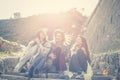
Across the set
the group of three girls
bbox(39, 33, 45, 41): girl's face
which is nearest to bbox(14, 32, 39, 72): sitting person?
bbox(39, 33, 45, 41): girl's face

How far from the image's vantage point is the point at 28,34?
31.7 m

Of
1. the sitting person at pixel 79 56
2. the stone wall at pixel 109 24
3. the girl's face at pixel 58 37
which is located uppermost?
the stone wall at pixel 109 24

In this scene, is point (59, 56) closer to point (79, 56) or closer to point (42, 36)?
point (79, 56)

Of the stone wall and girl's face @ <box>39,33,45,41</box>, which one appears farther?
the stone wall

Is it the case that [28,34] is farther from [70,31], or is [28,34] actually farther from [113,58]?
[113,58]

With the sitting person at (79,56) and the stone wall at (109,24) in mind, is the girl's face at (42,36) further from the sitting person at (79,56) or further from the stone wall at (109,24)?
the stone wall at (109,24)

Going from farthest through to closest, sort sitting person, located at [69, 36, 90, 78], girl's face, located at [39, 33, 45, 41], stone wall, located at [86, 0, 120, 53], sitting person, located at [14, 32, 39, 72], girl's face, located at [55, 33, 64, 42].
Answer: stone wall, located at [86, 0, 120, 53] < sitting person, located at [14, 32, 39, 72] < girl's face, located at [39, 33, 45, 41] < girl's face, located at [55, 33, 64, 42] < sitting person, located at [69, 36, 90, 78]

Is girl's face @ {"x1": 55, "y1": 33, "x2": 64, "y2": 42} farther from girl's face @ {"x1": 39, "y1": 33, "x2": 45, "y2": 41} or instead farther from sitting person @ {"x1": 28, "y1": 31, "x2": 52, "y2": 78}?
girl's face @ {"x1": 39, "y1": 33, "x2": 45, "y2": 41}

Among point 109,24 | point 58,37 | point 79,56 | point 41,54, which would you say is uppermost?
point 109,24

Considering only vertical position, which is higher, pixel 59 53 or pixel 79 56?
pixel 59 53

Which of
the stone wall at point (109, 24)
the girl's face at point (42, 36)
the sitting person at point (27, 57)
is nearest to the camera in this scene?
the girl's face at point (42, 36)

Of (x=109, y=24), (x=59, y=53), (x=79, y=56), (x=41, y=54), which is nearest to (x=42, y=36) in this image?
(x=41, y=54)

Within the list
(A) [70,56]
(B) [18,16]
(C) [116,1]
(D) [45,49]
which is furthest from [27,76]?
(B) [18,16]

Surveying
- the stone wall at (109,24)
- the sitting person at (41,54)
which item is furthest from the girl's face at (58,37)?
the stone wall at (109,24)
